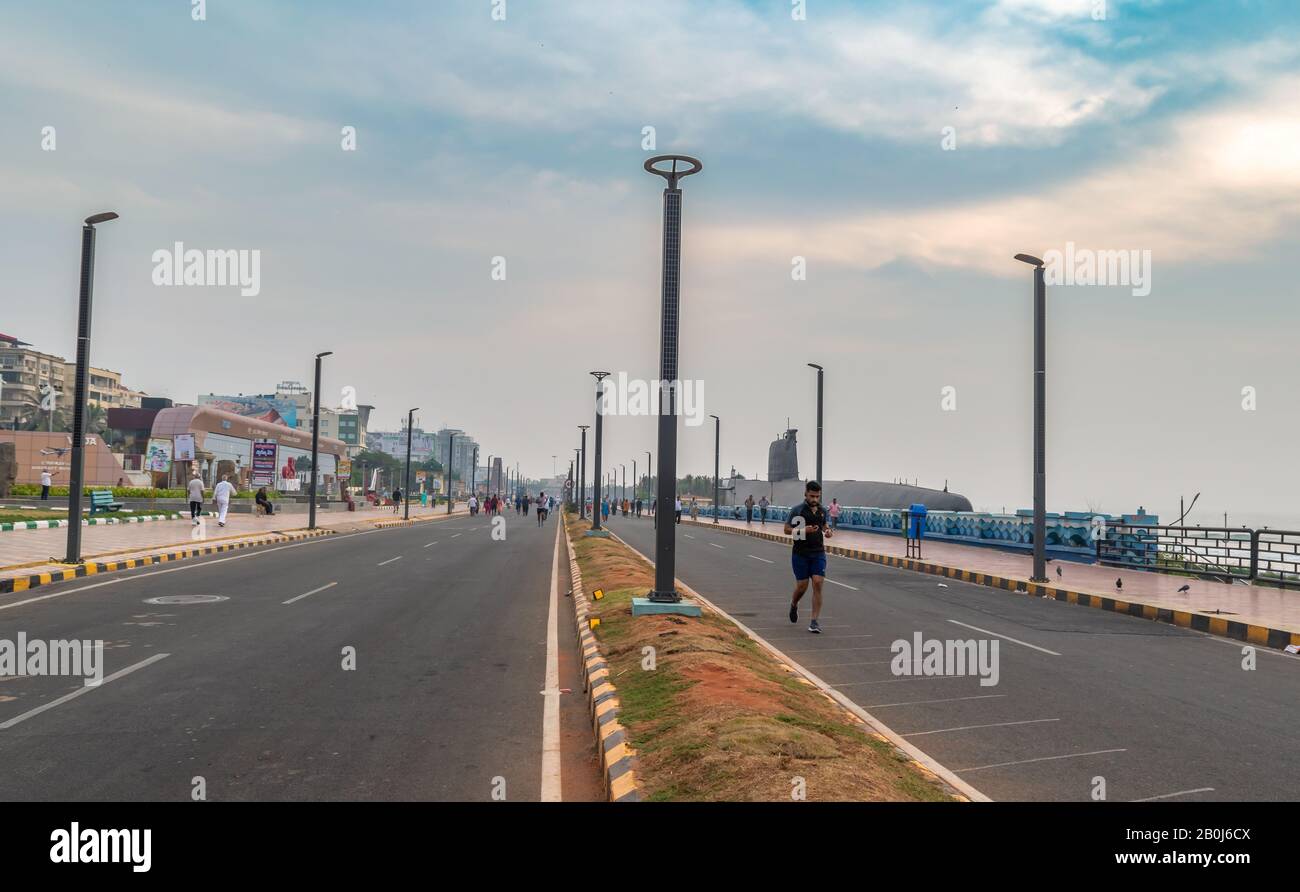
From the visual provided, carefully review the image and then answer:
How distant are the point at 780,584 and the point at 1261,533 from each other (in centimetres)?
1013

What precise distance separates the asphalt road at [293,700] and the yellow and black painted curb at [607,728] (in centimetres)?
16

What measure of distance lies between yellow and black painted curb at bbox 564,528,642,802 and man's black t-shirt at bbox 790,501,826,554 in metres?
2.93

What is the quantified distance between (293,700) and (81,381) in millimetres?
13092

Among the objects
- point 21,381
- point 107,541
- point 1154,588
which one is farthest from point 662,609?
point 21,381

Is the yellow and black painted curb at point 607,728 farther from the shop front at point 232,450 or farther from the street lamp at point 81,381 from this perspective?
the shop front at point 232,450

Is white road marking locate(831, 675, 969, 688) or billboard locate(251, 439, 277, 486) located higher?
billboard locate(251, 439, 277, 486)

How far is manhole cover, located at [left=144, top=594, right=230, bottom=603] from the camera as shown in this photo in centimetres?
1371

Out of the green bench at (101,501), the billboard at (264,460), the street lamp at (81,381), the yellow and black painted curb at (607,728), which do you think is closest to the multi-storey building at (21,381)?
the billboard at (264,460)

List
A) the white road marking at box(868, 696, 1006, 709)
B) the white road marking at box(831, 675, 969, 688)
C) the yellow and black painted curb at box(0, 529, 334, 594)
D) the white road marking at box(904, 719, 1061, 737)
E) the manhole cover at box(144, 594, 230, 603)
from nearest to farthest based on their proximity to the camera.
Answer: the white road marking at box(904, 719, 1061, 737)
the white road marking at box(868, 696, 1006, 709)
the white road marking at box(831, 675, 969, 688)
the manhole cover at box(144, 594, 230, 603)
the yellow and black painted curb at box(0, 529, 334, 594)

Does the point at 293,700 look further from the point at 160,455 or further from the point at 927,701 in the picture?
the point at 160,455

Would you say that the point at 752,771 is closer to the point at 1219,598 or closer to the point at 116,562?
the point at 1219,598

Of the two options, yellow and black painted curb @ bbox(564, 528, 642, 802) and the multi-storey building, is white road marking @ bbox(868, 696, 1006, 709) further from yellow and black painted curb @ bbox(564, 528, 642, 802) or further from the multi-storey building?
the multi-storey building

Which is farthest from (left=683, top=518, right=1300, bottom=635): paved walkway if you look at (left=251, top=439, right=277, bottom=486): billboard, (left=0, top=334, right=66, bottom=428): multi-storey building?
(left=0, top=334, right=66, bottom=428): multi-storey building
